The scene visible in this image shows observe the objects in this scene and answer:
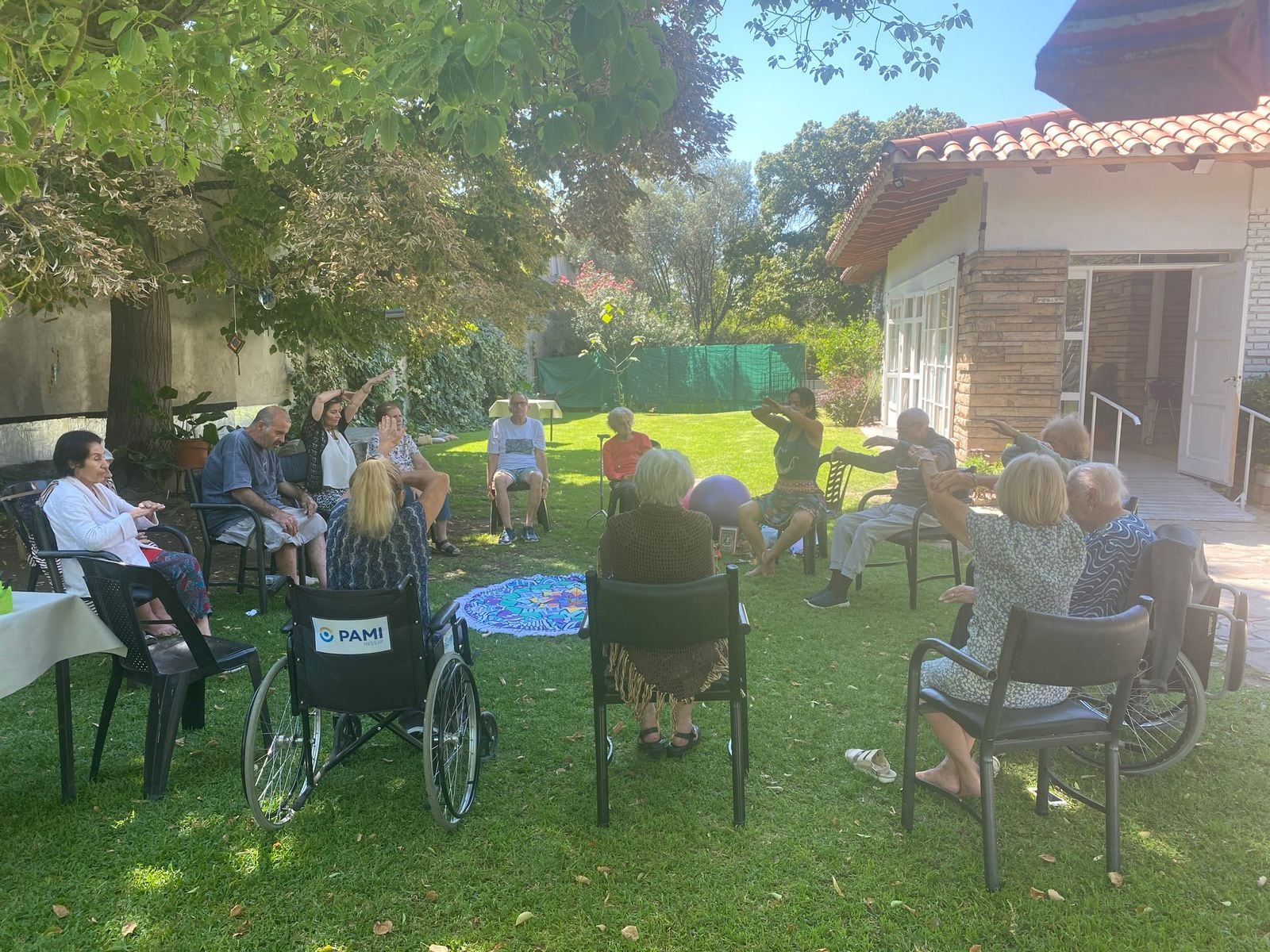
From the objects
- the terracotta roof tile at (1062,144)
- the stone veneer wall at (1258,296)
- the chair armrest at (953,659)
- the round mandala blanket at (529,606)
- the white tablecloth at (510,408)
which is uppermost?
the terracotta roof tile at (1062,144)

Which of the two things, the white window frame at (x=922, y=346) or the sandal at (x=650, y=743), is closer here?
the sandal at (x=650, y=743)

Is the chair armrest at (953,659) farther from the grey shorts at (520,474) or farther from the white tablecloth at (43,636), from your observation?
the grey shorts at (520,474)

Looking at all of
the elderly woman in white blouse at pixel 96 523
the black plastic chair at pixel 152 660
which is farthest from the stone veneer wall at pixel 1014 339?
the black plastic chair at pixel 152 660

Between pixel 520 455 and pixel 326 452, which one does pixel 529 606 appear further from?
pixel 520 455

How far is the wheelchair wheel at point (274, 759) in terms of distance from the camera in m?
2.89

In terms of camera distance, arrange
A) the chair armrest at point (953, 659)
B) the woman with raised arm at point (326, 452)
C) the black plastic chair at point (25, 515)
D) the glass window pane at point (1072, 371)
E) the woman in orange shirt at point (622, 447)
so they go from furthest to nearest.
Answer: the glass window pane at point (1072, 371), the woman in orange shirt at point (622, 447), the woman with raised arm at point (326, 452), the black plastic chair at point (25, 515), the chair armrest at point (953, 659)

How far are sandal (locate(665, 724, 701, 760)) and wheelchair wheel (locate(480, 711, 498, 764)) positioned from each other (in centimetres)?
71

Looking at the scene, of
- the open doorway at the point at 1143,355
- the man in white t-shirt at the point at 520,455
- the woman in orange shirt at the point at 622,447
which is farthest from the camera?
the open doorway at the point at 1143,355

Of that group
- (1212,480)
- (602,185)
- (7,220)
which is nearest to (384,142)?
(7,220)

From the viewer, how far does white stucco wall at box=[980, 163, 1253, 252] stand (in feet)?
28.7

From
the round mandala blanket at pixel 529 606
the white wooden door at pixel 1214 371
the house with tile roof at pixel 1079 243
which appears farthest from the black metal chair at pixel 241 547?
the white wooden door at pixel 1214 371

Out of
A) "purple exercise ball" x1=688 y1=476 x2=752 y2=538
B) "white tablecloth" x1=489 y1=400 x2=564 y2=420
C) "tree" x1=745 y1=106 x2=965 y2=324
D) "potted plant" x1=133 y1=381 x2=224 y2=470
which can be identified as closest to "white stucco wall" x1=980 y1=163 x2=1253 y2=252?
"purple exercise ball" x1=688 y1=476 x2=752 y2=538

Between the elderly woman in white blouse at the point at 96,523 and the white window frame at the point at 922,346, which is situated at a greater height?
the white window frame at the point at 922,346

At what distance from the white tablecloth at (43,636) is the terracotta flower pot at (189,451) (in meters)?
6.65
